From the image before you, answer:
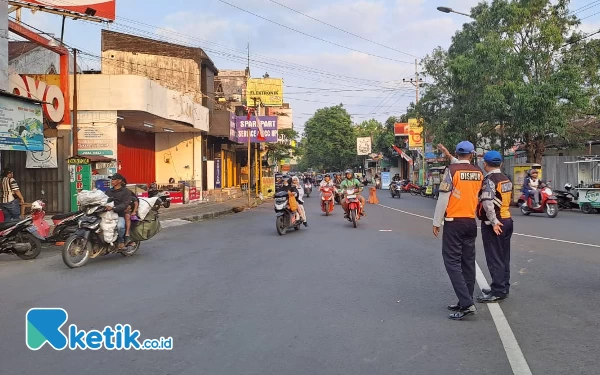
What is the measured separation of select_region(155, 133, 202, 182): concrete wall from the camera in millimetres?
25797

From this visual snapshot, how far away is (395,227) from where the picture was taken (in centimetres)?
1381

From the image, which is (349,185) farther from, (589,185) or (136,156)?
(136,156)

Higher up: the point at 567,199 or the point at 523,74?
the point at 523,74

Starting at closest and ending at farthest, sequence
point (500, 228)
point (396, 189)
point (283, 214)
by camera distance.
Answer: point (500, 228) → point (283, 214) → point (396, 189)

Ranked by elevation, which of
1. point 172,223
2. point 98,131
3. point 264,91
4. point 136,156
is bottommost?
point 172,223

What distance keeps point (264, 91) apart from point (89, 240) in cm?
2273

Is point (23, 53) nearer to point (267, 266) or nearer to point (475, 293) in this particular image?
point (267, 266)

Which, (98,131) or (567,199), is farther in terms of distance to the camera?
(567,199)

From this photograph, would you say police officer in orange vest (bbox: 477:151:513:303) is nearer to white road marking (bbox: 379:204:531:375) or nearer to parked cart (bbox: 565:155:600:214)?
white road marking (bbox: 379:204:531:375)

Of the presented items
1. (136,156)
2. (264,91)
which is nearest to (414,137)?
(264,91)

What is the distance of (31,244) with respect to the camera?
9211 millimetres

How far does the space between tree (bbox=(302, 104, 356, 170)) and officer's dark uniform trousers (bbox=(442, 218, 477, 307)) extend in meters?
63.4

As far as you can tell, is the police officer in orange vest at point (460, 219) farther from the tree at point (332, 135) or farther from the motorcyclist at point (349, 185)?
the tree at point (332, 135)

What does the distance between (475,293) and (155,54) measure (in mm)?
23349
